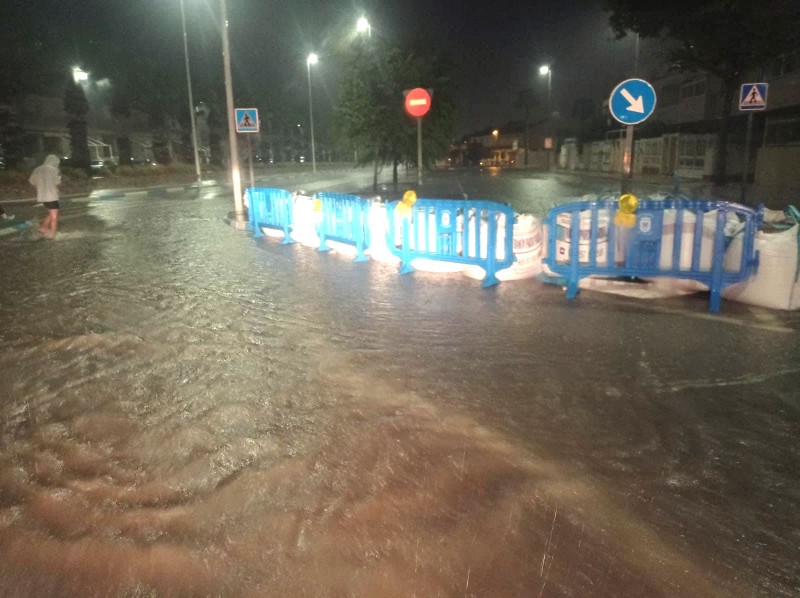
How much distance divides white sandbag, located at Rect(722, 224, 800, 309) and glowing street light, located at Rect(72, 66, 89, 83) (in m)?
45.0

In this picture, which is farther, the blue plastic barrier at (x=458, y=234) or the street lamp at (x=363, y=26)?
the street lamp at (x=363, y=26)

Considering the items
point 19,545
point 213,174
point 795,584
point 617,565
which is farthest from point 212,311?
point 213,174

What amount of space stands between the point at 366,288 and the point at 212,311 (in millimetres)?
2038

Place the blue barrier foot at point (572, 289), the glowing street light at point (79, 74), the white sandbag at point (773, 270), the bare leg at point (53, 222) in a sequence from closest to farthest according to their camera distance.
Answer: the white sandbag at point (773, 270) → the blue barrier foot at point (572, 289) → the bare leg at point (53, 222) → the glowing street light at point (79, 74)

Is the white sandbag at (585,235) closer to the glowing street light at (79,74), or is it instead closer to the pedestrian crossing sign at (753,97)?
the pedestrian crossing sign at (753,97)

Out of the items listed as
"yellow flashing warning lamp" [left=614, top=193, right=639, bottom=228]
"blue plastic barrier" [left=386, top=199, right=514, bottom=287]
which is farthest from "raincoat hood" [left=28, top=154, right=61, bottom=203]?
"yellow flashing warning lamp" [left=614, top=193, right=639, bottom=228]

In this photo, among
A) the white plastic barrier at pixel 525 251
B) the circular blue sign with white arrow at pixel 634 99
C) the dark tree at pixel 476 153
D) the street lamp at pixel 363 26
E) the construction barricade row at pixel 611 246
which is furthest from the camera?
the dark tree at pixel 476 153

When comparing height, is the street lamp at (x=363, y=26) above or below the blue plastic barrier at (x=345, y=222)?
above

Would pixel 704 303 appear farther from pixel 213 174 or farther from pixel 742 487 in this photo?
pixel 213 174

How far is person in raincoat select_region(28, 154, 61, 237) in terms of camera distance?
1325cm

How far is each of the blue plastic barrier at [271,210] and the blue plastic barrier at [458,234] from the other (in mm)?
3864

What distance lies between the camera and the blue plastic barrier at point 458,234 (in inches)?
319

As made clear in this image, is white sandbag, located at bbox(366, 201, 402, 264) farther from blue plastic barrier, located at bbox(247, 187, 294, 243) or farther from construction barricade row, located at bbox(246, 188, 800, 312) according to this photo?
blue plastic barrier, located at bbox(247, 187, 294, 243)

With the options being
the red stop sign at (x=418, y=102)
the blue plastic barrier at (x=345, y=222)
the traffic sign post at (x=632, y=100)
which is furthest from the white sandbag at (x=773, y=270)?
the red stop sign at (x=418, y=102)
